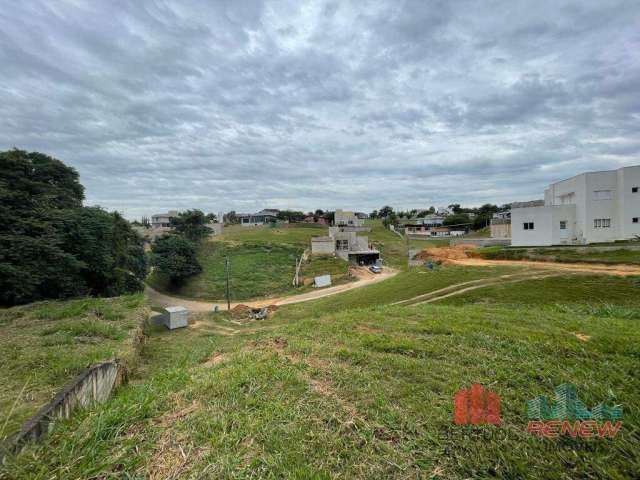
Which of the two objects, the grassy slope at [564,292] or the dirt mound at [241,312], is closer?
the grassy slope at [564,292]

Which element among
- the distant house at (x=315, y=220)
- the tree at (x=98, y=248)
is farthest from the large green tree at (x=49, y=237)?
the distant house at (x=315, y=220)

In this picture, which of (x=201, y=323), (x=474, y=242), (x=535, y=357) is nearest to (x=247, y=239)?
(x=201, y=323)

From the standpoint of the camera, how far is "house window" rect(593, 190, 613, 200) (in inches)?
886

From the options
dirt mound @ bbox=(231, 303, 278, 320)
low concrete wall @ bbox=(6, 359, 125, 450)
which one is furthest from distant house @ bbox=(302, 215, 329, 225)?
low concrete wall @ bbox=(6, 359, 125, 450)

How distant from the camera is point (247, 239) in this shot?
4847cm

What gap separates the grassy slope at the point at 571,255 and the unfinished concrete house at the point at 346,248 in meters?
19.5

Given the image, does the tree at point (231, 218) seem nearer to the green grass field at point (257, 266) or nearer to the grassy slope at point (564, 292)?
the green grass field at point (257, 266)

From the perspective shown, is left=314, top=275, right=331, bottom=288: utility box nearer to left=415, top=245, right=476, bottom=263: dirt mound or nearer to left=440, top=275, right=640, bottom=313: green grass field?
left=415, top=245, right=476, bottom=263: dirt mound

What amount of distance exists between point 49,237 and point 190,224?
2777cm

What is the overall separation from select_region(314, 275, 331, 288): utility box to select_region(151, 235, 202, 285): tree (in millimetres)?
14496

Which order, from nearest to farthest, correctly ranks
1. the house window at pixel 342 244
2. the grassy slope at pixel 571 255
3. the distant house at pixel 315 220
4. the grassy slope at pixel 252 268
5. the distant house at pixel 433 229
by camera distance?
the grassy slope at pixel 571 255, the grassy slope at pixel 252 268, the house window at pixel 342 244, the distant house at pixel 433 229, the distant house at pixel 315 220

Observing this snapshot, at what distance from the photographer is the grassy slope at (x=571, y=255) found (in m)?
16.1

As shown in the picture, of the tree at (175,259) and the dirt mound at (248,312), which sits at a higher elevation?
the tree at (175,259)

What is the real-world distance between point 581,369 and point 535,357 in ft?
1.61
